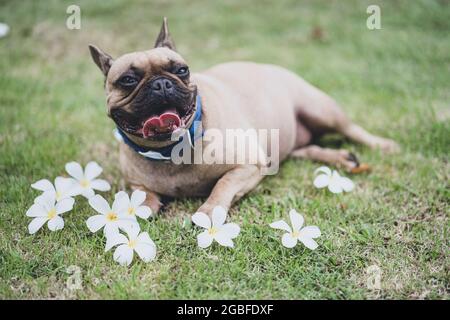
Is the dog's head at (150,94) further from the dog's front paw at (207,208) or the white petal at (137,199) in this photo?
the dog's front paw at (207,208)

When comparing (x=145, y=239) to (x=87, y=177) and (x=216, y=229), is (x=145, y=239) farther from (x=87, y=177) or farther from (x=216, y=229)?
(x=87, y=177)

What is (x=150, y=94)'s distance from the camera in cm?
245

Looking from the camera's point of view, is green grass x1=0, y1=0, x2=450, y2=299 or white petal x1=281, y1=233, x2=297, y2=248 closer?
green grass x1=0, y1=0, x2=450, y2=299

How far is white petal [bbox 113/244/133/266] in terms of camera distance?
91.2 inches

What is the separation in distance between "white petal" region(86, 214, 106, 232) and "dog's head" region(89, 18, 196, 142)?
1.44ft

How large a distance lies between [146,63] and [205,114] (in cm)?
42

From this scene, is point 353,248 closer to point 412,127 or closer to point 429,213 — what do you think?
point 429,213

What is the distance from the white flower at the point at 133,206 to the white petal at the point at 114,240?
0.16 m

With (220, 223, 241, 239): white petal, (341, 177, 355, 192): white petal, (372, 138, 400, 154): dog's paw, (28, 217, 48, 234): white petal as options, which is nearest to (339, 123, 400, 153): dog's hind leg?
(372, 138, 400, 154): dog's paw

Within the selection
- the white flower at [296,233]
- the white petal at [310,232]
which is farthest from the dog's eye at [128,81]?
the white petal at [310,232]

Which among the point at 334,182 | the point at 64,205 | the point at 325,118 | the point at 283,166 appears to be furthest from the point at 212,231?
the point at 325,118

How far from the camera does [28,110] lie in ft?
13.4

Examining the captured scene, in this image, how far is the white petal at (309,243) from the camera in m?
2.38

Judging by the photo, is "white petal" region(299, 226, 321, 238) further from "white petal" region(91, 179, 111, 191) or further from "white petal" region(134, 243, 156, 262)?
"white petal" region(91, 179, 111, 191)
